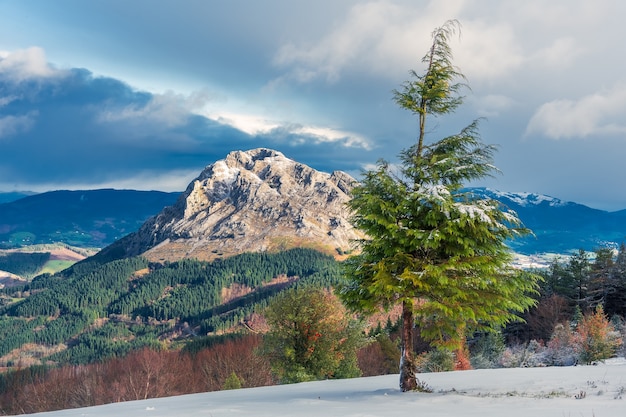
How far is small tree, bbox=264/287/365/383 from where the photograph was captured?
43062 millimetres

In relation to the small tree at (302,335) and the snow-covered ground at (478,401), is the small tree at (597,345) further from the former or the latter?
the snow-covered ground at (478,401)

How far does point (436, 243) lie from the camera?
16422 millimetres

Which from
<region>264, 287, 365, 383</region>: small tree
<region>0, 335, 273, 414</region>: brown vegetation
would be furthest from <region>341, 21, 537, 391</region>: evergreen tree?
<region>0, 335, 273, 414</region>: brown vegetation

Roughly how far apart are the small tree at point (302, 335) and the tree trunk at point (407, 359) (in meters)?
24.5

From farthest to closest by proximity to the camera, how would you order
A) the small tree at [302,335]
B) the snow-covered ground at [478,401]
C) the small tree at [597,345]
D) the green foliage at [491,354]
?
the green foliage at [491,354], the small tree at [597,345], the small tree at [302,335], the snow-covered ground at [478,401]

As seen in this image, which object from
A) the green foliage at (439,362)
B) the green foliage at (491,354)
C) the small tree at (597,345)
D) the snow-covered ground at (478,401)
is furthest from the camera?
the green foliage at (491,354)

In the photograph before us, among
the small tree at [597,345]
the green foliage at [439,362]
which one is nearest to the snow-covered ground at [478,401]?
the small tree at [597,345]

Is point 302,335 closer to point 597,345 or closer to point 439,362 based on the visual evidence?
point 439,362

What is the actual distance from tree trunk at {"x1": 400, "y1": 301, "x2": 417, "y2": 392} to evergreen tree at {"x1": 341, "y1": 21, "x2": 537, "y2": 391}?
0.13ft

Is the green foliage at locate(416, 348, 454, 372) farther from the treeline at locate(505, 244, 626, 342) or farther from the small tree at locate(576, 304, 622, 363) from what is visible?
the treeline at locate(505, 244, 626, 342)

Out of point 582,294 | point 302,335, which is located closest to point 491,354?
point 582,294

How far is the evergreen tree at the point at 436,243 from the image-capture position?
54.3 feet

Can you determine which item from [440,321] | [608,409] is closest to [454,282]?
[440,321]

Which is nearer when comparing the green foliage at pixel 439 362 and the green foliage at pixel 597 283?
the green foliage at pixel 439 362
